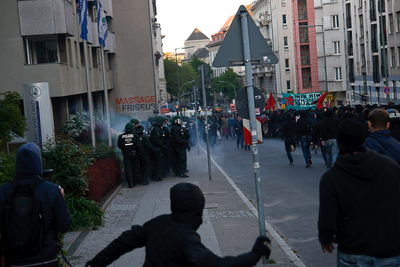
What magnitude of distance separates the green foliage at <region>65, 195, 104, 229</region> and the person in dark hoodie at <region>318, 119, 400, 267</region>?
20.1ft

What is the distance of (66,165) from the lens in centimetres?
948

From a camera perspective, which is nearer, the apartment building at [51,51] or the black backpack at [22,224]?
the black backpack at [22,224]

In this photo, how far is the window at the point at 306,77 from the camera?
79.1 meters

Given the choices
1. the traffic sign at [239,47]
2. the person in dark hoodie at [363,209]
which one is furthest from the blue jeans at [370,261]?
the traffic sign at [239,47]

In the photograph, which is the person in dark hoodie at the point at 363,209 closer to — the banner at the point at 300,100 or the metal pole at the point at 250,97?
the metal pole at the point at 250,97

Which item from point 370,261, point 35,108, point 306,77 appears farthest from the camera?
point 306,77

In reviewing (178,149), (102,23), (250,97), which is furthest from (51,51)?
(250,97)

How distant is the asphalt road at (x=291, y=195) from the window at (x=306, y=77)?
57.5m

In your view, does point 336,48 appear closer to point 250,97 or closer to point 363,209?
point 250,97

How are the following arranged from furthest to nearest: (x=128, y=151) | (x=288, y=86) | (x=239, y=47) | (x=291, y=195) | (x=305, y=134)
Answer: (x=288, y=86), (x=305, y=134), (x=128, y=151), (x=291, y=195), (x=239, y=47)

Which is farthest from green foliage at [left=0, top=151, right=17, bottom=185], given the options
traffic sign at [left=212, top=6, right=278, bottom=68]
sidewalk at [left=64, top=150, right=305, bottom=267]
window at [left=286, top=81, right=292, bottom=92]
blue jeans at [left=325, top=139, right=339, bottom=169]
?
window at [left=286, top=81, right=292, bottom=92]

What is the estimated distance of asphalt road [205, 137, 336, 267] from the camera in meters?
7.82

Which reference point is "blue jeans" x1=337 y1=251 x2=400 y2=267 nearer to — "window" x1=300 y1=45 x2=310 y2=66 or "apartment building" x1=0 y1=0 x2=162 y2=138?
"apartment building" x1=0 y1=0 x2=162 y2=138

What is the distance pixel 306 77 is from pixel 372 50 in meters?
26.4
